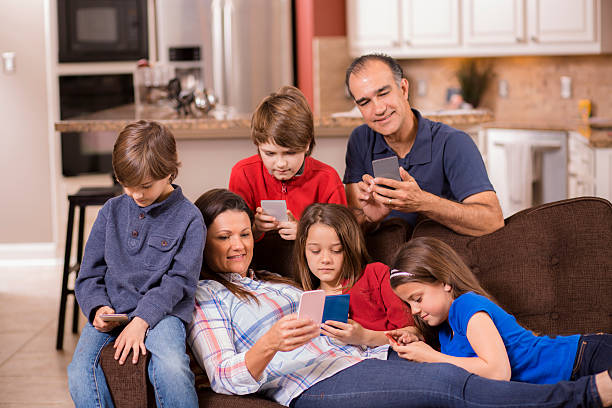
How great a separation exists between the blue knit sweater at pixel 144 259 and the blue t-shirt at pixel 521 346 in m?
0.77

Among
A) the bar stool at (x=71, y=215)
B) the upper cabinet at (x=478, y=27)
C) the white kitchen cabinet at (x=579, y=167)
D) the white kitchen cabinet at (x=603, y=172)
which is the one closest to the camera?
the bar stool at (x=71, y=215)

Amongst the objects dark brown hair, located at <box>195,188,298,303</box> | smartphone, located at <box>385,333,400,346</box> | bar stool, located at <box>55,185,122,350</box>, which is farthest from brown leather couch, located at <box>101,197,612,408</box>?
bar stool, located at <box>55,185,122,350</box>

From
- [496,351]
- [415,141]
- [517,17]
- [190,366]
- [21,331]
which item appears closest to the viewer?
[496,351]

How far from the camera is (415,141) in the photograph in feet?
8.64

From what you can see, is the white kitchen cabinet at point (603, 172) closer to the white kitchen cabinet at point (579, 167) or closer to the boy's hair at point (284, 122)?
the white kitchen cabinet at point (579, 167)

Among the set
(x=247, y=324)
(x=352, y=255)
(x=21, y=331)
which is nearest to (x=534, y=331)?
(x=352, y=255)

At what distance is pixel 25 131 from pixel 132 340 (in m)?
4.31

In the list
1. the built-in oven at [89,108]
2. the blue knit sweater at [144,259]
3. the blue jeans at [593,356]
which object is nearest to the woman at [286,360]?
the blue knit sweater at [144,259]

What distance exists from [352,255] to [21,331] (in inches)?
103

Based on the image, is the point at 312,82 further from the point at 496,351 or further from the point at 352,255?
the point at 496,351

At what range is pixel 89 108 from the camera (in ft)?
19.2

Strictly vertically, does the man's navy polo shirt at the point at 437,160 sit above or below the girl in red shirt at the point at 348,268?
above

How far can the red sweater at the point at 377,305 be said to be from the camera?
7.61 ft

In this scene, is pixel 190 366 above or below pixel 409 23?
below
